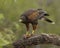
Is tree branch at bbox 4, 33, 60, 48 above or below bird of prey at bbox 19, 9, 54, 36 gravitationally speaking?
below

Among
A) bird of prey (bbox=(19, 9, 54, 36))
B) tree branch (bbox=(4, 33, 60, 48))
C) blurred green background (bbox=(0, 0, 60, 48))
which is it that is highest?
blurred green background (bbox=(0, 0, 60, 48))

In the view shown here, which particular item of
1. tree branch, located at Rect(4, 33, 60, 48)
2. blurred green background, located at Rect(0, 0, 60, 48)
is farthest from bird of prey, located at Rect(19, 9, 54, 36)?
blurred green background, located at Rect(0, 0, 60, 48)

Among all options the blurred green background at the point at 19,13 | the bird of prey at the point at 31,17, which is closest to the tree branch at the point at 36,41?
the bird of prey at the point at 31,17

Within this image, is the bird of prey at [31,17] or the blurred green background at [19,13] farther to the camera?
the blurred green background at [19,13]

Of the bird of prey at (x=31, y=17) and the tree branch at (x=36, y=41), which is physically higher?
the bird of prey at (x=31, y=17)

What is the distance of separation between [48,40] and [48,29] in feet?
6.40

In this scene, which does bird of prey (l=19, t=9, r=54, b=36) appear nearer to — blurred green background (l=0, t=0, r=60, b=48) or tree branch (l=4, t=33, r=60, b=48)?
tree branch (l=4, t=33, r=60, b=48)

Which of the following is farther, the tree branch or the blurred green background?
the blurred green background

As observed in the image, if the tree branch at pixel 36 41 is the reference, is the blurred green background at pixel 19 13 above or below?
above

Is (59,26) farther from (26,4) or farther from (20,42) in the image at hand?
(20,42)

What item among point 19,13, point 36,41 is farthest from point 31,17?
point 19,13

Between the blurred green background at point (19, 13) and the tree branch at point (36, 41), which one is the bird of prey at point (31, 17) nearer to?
the tree branch at point (36, 41)

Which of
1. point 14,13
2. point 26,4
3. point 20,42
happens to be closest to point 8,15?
point 14,13

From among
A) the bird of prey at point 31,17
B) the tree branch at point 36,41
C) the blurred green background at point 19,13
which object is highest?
the blurred green background at point 19,13
